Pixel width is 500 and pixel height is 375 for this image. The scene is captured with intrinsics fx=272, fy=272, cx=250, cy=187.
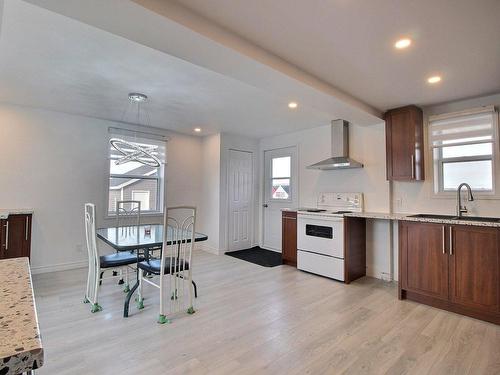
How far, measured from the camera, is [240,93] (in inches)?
129

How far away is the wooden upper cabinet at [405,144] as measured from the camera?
3.45 meters

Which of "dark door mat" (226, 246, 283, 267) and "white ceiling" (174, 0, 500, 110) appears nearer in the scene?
"white ceiling" (174, 0, 500, 110)

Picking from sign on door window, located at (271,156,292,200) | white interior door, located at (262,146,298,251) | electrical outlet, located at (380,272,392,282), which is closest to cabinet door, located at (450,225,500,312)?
electrical outlet, located at (380,272,392,282)

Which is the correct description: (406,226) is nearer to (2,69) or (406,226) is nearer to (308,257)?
(308,257)

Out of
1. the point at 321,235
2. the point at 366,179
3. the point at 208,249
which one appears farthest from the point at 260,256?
the point at 366,179

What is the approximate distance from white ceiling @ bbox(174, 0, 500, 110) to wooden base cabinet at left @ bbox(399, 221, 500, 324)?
1551 mm

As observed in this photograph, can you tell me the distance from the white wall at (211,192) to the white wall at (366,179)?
1.71m

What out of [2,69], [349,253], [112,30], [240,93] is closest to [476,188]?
[349,253]

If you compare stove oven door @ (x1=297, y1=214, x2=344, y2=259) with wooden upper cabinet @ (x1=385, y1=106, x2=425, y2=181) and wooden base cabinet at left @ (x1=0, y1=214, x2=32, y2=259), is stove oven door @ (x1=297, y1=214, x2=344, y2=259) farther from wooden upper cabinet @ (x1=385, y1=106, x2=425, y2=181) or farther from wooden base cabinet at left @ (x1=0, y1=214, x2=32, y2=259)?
wooden base cabinet at left @ (x1=0, y1=214, x2=32, y2=259)

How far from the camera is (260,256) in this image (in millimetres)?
5129

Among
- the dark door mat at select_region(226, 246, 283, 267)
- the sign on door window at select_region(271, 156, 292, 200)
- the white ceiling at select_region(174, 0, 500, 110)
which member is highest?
the white ceiling at select_region(174, 0, 500, 110)

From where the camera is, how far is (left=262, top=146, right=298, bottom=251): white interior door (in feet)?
17.5

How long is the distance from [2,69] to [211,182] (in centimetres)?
347

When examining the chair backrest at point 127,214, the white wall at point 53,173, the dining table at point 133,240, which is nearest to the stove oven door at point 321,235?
the dining table at point 133,240
